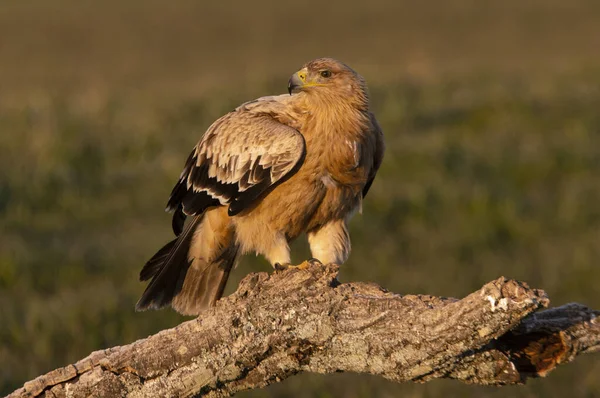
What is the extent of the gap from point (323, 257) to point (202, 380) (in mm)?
1897

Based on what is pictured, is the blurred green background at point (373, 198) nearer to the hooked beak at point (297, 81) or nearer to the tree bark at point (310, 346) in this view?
the hooked beak at point (297, 81)

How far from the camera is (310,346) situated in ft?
15.9

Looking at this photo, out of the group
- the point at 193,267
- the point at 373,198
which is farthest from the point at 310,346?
the point at 373,198

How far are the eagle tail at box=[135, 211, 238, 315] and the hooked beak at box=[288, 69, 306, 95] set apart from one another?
875 mm

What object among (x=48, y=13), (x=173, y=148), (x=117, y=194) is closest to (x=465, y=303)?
(x=117, y=194)

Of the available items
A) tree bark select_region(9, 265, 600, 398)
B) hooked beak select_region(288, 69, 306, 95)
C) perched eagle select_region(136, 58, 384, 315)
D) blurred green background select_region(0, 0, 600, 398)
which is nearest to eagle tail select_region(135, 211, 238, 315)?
perched eagle select_region(136, 58, 384, 315)

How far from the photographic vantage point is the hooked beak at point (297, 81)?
6488mm

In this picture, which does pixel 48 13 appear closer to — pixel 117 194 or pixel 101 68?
pixel 101 68

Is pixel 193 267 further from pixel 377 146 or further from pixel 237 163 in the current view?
pixel 377 146

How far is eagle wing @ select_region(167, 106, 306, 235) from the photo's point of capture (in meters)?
6.30

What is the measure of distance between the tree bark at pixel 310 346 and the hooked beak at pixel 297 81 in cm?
175

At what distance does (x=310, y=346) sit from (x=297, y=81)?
6.87ft

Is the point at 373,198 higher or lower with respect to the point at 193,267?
lower

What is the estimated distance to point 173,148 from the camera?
13.9 meters
